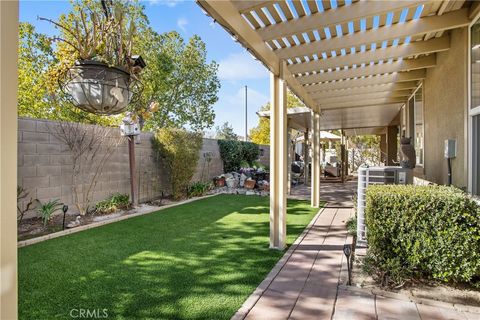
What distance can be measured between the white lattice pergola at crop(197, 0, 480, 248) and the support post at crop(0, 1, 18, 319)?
1.66 meters

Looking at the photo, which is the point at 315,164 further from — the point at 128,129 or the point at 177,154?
the point at 128,129

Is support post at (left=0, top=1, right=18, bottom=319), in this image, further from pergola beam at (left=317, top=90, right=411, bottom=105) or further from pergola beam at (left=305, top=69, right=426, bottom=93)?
pergola beam at (left=317, top=90, right=411, bottom=105)

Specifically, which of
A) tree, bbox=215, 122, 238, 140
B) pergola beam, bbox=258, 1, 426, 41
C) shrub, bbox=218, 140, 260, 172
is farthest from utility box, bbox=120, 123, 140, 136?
tree, bbox=215, 122, 238, 140

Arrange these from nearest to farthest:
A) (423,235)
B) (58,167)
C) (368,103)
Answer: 1. (423,235)
2. (58,167)
3. (368,103)

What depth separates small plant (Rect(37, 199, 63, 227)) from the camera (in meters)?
4.64

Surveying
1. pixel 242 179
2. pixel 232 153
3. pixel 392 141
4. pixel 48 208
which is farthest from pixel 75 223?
pixel 392 141

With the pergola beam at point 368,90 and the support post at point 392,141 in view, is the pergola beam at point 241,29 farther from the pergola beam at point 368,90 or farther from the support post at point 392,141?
the support post at point 392,141

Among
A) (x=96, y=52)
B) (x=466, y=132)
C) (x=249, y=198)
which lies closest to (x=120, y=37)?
(x=96, y=52)

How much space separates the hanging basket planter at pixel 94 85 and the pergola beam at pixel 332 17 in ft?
6.25

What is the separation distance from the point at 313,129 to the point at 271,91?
3.55m

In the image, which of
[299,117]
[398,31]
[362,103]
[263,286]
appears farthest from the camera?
[299,117]

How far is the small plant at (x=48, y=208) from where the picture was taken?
464cm

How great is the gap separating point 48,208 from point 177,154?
10.9 ft

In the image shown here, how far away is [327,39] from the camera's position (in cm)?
363
